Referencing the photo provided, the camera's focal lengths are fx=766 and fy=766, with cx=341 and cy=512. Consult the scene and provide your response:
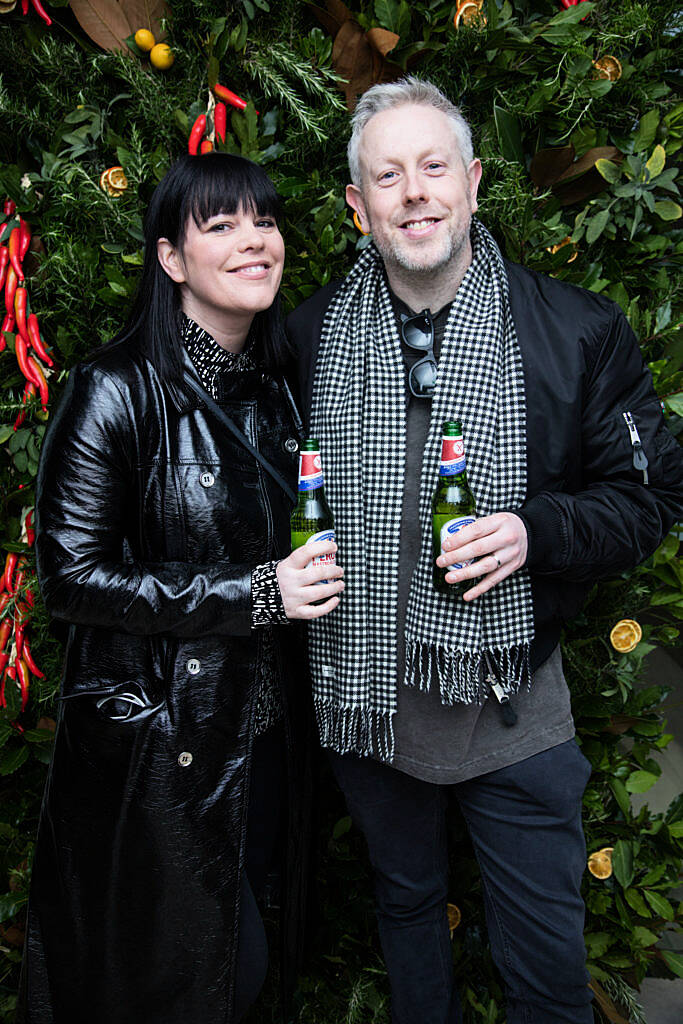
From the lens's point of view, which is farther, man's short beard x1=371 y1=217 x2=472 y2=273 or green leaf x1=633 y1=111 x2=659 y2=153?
green leaf x1=633 y1=111 x2=659 y2=153

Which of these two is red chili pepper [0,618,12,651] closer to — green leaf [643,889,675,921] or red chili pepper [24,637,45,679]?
red chili pepper [24,637,45,679]

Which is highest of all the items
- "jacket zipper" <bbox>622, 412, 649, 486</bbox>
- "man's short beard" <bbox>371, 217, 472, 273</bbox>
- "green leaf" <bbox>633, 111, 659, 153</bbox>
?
"green leaf" <bbox>633, 111, 659, 153</bbox>

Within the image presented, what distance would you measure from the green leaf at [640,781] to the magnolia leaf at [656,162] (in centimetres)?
174

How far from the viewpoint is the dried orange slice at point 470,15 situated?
84.6 inches

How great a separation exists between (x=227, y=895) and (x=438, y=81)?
2.21 metres

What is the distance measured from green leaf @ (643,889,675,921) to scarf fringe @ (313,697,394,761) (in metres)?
1.07

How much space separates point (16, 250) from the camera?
2.32 metres

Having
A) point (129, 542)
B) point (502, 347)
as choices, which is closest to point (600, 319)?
point (502, 347)

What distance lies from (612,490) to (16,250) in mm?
1862

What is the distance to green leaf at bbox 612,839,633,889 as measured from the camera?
226 cm

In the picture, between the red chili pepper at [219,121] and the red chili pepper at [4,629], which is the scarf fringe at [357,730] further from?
the red chili pepper at [219,121]

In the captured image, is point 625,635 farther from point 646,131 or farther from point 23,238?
point 23,238

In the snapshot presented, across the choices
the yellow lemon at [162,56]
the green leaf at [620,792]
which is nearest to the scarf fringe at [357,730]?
the green leaf at [620,792]

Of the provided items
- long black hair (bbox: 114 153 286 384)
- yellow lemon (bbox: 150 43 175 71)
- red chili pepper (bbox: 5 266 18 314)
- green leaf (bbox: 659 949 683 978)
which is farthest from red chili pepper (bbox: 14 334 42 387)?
green leaf (bbox: 659 949 683 978)
